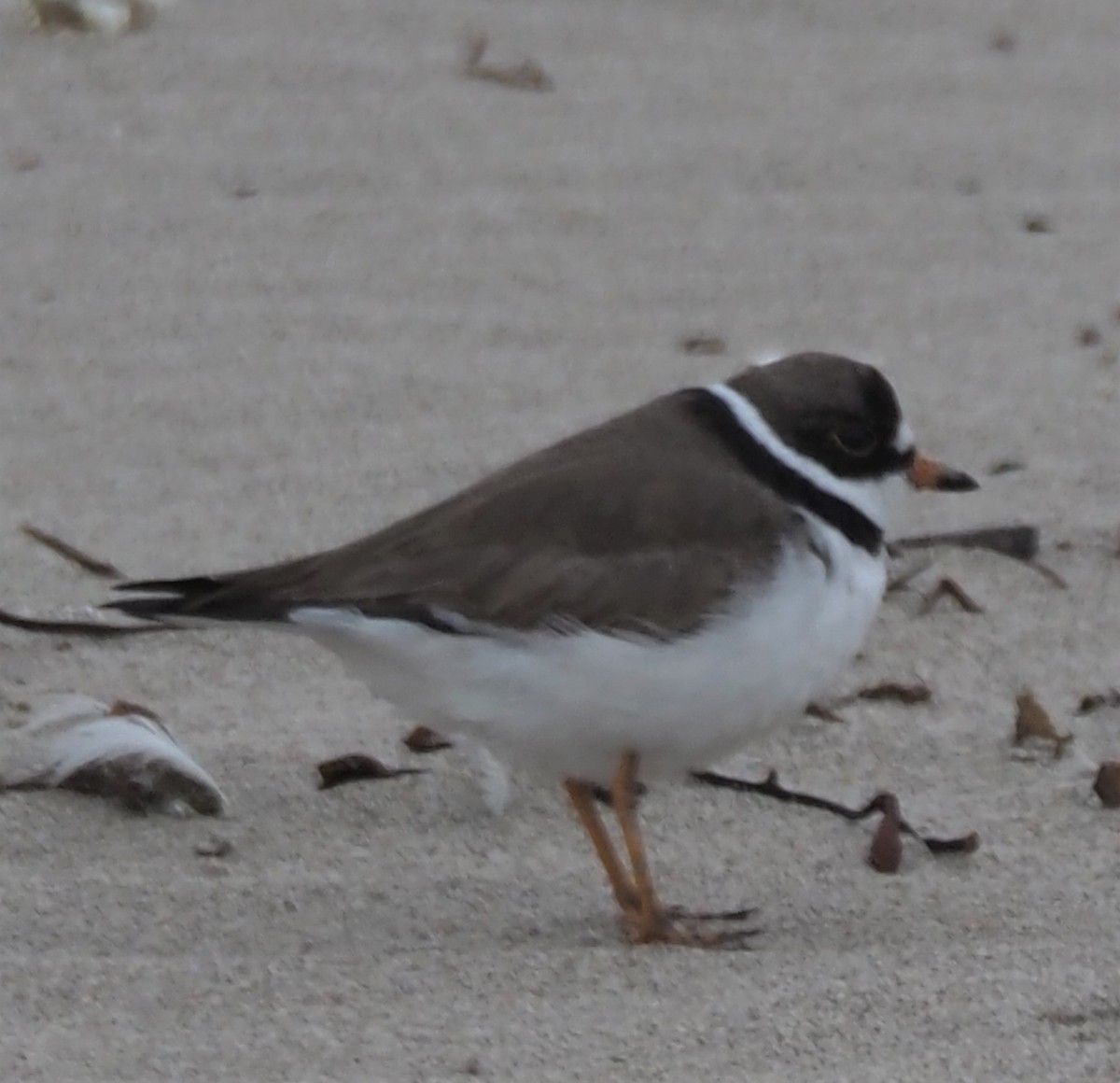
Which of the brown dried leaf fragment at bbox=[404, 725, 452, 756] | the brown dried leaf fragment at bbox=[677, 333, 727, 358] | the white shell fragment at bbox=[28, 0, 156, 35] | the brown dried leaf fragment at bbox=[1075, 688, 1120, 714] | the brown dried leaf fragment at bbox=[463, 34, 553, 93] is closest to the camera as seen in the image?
the brown dried leaf fragment at bbox=[404, 725, 452, 756]

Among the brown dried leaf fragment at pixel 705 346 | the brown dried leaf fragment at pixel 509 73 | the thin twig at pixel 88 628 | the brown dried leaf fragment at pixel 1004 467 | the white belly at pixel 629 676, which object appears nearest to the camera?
the white belly at pixel 629 676

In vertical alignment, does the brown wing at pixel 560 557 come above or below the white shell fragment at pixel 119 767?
above

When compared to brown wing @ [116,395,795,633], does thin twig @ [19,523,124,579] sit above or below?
below

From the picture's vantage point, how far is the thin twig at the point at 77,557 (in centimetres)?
503

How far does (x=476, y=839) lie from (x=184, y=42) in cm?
415

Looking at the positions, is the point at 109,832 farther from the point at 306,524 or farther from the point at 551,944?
the point at 306,524

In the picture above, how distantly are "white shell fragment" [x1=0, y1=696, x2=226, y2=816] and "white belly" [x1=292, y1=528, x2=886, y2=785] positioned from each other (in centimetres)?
45

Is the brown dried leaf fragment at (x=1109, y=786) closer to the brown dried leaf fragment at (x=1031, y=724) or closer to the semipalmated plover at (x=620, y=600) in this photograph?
the brown dried leaf fragment at (x=1031, y=724)

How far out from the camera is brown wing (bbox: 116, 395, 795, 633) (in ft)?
11.8

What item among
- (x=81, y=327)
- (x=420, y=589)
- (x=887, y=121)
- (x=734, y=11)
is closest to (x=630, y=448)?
(x=420, y=589)

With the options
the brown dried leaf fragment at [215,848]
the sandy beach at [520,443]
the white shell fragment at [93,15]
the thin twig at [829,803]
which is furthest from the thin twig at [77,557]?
the white shell fragment at [93,15]

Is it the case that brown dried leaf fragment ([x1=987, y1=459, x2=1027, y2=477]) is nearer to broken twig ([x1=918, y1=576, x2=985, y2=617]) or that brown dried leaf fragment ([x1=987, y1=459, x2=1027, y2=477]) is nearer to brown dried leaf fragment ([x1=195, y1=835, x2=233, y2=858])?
broken twig ([x1=918, y1=576, x2=985, y2=617])

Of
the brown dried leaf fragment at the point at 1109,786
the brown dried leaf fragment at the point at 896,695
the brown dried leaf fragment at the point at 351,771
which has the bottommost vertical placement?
the brown dried leaf fragment at the point at 351,771

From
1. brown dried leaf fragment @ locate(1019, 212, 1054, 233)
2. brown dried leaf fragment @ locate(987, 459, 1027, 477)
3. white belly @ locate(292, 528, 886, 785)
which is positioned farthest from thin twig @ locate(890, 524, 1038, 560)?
brown dried leaf fragment @ locate(1019, 212, 1054, 233)
